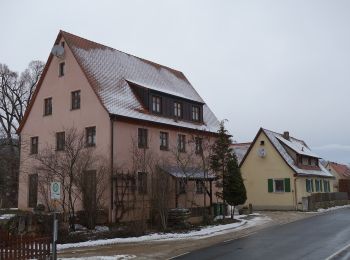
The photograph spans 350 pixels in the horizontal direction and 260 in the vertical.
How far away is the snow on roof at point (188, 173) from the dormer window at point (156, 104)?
4.56m

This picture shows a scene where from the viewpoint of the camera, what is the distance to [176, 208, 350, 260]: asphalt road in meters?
15.9

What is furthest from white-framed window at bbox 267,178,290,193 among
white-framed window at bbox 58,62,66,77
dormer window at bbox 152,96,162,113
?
white-framed window at bbox 58,62,66,77

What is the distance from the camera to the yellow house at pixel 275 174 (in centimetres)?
4406

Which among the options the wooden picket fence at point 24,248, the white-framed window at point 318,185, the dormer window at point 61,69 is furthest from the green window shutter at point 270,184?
the wooden picket fence at point 24,248

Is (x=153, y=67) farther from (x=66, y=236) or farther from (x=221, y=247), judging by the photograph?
(x=221, y=247)

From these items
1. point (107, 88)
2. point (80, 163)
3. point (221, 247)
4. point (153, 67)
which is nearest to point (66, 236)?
point (80, 163)

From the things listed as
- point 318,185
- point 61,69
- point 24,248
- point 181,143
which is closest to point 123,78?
point 61,69

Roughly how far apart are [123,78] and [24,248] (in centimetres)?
2083

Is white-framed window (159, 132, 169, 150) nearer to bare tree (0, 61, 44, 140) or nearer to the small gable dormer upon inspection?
the small gable dormer

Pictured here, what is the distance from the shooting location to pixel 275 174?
45.3 meters

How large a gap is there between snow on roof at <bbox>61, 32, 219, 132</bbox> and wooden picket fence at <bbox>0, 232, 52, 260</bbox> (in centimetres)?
1472

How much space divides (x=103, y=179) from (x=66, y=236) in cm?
586

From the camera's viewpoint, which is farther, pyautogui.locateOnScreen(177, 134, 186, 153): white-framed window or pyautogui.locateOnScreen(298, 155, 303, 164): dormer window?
pyautogui.locateOnScreen(298, 155, 303, 164): dormer window

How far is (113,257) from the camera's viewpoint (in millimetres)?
16500
